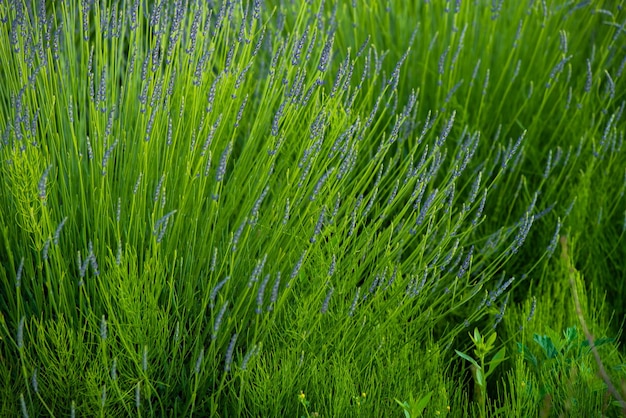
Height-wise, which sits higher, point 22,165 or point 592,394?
point 22,165

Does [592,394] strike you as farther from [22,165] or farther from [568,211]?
[22,165]

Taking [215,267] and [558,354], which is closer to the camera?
[215,267]

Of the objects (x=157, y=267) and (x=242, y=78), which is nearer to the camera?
(x=157, y=267)

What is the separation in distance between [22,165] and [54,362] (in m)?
0.45

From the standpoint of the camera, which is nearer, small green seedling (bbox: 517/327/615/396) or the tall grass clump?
the tall grass clump

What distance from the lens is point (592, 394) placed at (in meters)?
1.93

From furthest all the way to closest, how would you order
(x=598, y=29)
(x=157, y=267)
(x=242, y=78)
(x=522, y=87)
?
(x=598, y=29)
(x=522, y=87)
(x=242, y=78)
(x=157, y=267)

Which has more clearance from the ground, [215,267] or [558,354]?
[215,267]

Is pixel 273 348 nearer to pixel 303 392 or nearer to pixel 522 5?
pixel 303 392

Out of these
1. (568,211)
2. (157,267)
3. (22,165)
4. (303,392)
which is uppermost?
(22,165)

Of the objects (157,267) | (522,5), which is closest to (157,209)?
(157,267)

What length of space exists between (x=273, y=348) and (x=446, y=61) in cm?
148

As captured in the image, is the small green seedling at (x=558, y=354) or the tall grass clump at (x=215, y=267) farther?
the small green seedling at (x=558, y=354)

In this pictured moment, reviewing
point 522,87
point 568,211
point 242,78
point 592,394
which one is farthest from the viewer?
point 522,87
